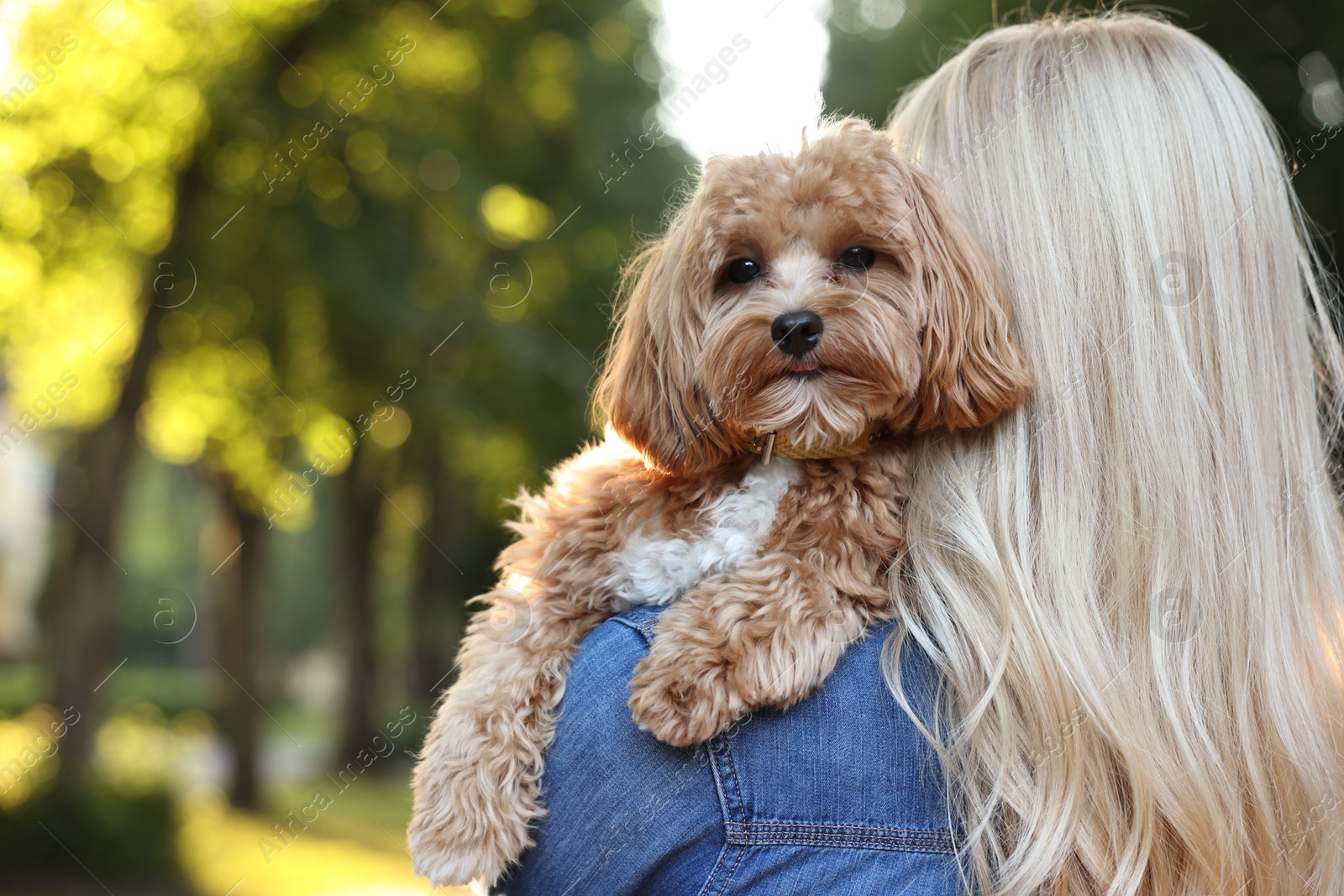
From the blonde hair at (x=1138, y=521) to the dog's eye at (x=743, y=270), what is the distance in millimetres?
415

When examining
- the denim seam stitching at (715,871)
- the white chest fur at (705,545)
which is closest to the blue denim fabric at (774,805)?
the denim seam stitching at (715,871)

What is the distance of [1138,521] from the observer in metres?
1.78

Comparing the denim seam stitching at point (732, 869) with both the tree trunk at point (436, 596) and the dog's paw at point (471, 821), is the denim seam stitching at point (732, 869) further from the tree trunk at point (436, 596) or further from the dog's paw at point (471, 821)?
the tree trunk at point (436, 596)

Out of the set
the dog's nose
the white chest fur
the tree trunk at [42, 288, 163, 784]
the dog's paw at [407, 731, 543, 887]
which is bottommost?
the tree trunk at [42, 288, 163, 784]

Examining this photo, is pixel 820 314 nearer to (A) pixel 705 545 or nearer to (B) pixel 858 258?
(B) pixel 858 258

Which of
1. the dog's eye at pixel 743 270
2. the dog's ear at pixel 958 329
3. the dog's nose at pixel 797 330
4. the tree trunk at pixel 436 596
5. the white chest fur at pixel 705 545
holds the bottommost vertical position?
the tree trunk at pixel 436 596

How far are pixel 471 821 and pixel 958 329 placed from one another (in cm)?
129

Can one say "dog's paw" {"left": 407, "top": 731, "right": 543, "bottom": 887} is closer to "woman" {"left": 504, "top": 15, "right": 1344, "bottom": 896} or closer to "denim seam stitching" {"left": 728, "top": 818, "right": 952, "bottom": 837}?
"woman" {"left": 504, "top": 15, "right": 1344, "bottom": 896}

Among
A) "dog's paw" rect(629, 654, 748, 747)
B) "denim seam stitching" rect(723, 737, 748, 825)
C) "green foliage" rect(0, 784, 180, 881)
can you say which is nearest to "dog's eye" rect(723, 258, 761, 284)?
"dog's paw" rect(629, 654, 748, 747)

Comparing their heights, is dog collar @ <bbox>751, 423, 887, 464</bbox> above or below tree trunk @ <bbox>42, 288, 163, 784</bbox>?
above

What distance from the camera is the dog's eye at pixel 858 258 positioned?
2045 millimetres

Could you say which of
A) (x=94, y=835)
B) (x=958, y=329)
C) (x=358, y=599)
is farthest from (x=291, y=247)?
(x=358, y=599)

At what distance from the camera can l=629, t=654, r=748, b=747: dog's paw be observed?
5.41 feet

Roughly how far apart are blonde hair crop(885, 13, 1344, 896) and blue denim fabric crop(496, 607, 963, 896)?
0.06 metres
